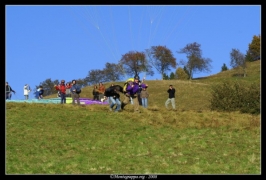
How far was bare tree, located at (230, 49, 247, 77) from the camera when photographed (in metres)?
99.8

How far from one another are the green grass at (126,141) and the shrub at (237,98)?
7327mm

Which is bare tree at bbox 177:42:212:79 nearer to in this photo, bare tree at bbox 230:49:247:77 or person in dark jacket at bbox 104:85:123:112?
bare tree at bbox 230:49:247:77

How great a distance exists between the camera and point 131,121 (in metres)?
27.6

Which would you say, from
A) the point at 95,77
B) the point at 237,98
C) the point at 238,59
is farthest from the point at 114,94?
the point at 95,77

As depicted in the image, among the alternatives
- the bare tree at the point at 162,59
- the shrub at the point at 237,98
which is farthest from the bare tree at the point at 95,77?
the shrub at the point at 237,98

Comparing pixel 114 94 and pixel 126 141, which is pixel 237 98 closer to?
pixel 114 94

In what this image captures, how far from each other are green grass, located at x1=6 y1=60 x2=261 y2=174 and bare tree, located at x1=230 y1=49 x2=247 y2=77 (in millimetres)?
70114

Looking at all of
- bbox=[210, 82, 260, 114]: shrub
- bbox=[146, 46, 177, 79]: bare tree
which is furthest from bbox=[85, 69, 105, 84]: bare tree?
bbox=[210, 82, 260, 114]: shrub

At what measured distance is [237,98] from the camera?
1502 inches

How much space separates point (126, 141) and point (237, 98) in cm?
1721

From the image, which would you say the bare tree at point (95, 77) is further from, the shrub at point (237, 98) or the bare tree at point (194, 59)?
the shrub at point (237, 98)

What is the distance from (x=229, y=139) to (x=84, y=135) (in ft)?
20.1

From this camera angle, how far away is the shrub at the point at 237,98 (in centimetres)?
3766
